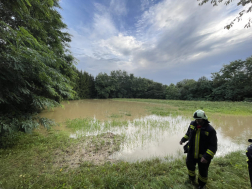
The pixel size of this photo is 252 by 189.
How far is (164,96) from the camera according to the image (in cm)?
4631

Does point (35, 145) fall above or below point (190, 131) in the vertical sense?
below

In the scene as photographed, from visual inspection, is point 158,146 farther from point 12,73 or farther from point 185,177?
point 12,73

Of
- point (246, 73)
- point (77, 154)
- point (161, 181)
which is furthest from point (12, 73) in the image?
point (246, 73)

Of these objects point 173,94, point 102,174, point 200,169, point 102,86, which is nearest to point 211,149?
point 200,169

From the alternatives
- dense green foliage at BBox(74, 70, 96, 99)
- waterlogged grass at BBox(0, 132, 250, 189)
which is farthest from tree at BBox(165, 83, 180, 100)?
waterlogged grass at BBox(0, 132, 250, 189)

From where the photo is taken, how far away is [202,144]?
2338mm

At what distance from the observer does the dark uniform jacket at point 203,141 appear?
218 cm

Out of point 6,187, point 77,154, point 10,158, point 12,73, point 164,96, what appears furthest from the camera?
point 164,96

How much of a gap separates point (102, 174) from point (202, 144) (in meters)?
2.50

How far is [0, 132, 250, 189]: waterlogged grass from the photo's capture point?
2482mm

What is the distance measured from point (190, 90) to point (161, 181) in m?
41.5

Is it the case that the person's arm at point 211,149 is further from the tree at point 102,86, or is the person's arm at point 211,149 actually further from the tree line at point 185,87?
the tree at point 102,86

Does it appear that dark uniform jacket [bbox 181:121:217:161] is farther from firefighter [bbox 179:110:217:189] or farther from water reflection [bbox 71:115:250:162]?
water reflection [bbox 71:115:250:162]

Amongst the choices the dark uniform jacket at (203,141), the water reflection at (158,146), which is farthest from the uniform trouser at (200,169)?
the water reflection at (158,146)
